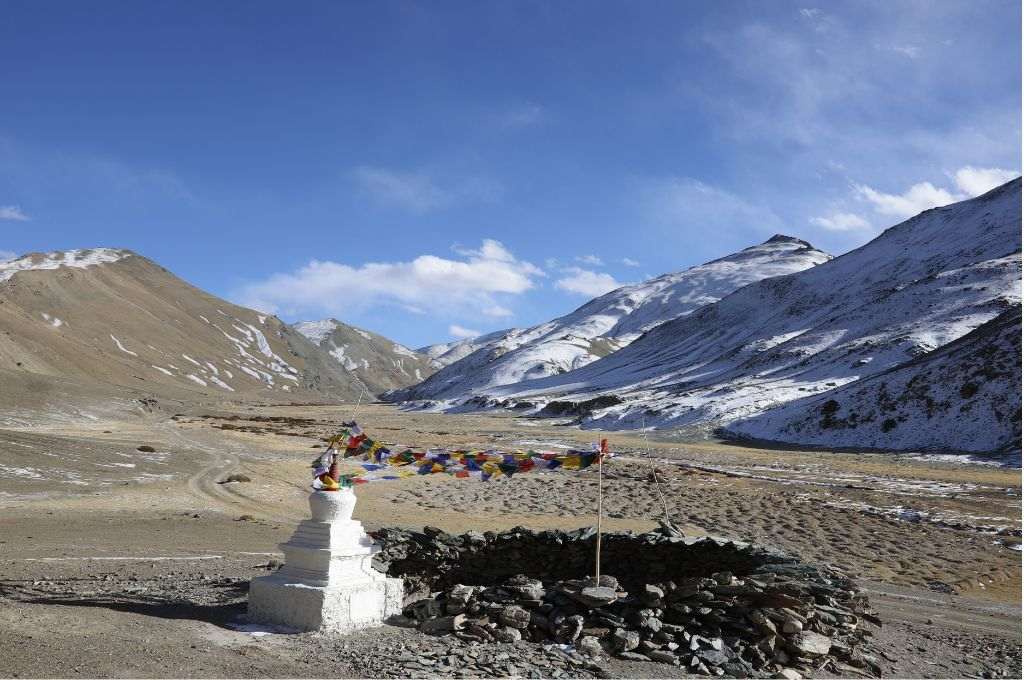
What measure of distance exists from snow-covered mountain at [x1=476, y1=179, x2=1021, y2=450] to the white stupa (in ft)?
172

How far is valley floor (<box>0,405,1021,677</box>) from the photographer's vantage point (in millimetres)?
9023

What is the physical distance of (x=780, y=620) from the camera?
33.1 feet

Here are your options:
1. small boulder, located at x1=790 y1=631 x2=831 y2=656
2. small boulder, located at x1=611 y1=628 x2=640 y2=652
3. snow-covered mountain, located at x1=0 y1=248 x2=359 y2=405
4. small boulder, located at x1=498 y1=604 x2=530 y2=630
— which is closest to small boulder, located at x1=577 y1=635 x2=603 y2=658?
small boulder, located at x1=611 y1=628 x2=640 y2=652

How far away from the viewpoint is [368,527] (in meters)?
19.9

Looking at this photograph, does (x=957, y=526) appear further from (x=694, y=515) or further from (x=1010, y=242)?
(x=1010, y=242)

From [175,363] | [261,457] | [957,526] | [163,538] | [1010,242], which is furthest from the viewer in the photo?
[175,363]

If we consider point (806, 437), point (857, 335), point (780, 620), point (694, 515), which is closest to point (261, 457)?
point (694, 515)

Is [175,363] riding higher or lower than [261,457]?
higher

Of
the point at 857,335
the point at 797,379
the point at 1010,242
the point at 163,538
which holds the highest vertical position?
the point at 1010,242

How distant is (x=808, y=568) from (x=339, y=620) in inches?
281

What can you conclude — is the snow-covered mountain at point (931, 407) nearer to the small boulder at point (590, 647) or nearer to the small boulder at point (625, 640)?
the small boulder at point (625, 640)

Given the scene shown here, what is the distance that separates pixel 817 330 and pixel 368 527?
105644 millimetres

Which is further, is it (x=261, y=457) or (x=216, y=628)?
(x=261, y=457)

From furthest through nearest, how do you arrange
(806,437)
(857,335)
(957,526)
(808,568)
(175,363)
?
1. (175,363)
2. (857,335)
3. (806,437)
4. (957,526)
5. (808,568)
